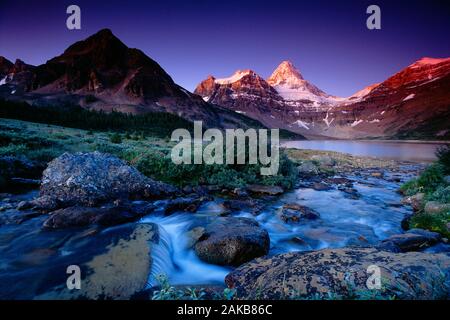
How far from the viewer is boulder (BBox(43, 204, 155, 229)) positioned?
6.87m

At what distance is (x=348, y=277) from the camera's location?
3576 millimetres

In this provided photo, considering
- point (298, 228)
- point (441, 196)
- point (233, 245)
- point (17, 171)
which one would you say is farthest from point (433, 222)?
point (17, 171)

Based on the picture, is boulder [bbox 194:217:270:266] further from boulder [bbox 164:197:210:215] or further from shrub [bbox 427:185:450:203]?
shrub [bbox 427:185:450:203]

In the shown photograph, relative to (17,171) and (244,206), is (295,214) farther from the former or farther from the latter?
(17,171)

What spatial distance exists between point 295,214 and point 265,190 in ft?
9.84

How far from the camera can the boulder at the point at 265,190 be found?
1170cm

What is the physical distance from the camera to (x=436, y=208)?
7.75 m

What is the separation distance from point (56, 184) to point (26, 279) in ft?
14.6

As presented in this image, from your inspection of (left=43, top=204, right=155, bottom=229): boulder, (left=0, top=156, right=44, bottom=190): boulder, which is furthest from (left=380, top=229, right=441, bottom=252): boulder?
(left=0, top=156, right=44, bottom=190): boulder

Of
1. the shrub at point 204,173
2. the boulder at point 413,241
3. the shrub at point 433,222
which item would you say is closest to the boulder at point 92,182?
the shrub at point 204,173

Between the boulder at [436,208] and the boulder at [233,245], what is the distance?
5.45 m

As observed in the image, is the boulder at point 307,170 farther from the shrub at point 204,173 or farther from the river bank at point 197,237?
the shrub at point 204,173
